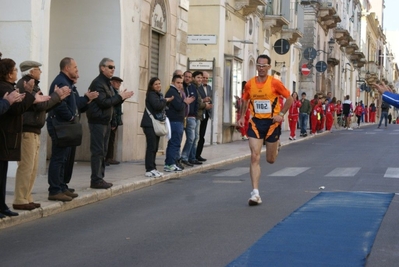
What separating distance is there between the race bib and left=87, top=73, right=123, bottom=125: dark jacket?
226cm

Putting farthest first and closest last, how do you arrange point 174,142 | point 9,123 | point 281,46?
point 281,46 → point 174,142 → point 9,123

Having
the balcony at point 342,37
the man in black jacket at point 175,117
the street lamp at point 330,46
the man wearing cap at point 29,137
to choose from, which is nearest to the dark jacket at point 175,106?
the man in black jacket at point 175,117

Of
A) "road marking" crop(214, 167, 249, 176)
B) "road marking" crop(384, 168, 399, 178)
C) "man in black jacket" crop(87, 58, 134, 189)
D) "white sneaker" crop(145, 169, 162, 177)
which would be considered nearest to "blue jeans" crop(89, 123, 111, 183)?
"man in black jacket" crop(87, 58, 134, 189)

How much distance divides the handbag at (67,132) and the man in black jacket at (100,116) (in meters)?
1.50

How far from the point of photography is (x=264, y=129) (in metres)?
12.2

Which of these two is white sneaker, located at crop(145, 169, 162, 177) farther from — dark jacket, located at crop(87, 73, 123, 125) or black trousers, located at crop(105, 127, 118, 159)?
black trousers, located at crop(105, 127, 118, 159)

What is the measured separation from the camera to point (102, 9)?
18.6m

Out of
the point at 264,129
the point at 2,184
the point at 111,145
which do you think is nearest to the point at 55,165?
the point at 2,184

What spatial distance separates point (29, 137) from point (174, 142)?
6129 mm

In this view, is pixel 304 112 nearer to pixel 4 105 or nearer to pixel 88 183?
pixel 88 183

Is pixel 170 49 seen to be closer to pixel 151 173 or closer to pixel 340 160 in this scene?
pixel 340 160

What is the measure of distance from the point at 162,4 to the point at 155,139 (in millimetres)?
6450

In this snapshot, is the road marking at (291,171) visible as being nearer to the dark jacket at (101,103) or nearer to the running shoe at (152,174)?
the running shoe at (152,174)

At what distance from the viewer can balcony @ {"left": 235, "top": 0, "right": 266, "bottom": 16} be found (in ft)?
100
